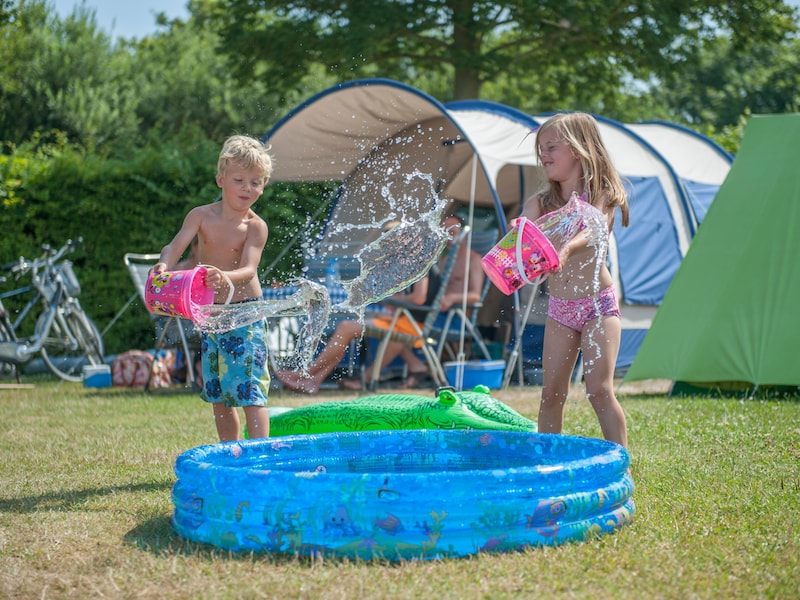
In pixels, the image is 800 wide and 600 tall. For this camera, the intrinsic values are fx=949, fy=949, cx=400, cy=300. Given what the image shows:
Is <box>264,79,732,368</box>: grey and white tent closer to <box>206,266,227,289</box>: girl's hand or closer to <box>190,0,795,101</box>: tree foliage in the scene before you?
<box>206,266,227,289</box>: girl's hand

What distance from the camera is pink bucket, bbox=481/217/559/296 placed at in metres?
2.93

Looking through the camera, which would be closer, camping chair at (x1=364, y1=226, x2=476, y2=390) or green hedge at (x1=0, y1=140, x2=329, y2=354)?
camping chair at (x1=364, y1=226, x2=476, y2=390)

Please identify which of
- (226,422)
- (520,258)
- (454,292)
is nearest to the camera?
(520,258)

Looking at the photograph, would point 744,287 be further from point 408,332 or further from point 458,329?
point 458,329

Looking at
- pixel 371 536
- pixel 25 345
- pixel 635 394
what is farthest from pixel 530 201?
pixel 25 345

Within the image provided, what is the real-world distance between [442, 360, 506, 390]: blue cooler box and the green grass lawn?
6.98 feet

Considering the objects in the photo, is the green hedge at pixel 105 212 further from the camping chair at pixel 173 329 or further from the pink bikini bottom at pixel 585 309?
the pink bikini bottom at pixel 585 309

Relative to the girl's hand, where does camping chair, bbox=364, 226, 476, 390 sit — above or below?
below

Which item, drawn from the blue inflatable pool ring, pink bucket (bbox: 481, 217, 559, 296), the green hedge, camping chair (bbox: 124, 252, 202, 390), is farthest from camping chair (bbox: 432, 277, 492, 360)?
the blue inflatable pool ring

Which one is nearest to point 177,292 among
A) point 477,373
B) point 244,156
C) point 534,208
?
point 244,156

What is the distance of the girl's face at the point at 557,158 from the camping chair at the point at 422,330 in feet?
10.9

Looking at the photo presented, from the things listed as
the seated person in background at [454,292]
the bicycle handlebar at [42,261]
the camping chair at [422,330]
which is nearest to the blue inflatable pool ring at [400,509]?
the camping chair at [422,330]

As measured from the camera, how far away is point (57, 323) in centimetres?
837

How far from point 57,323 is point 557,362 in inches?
242
